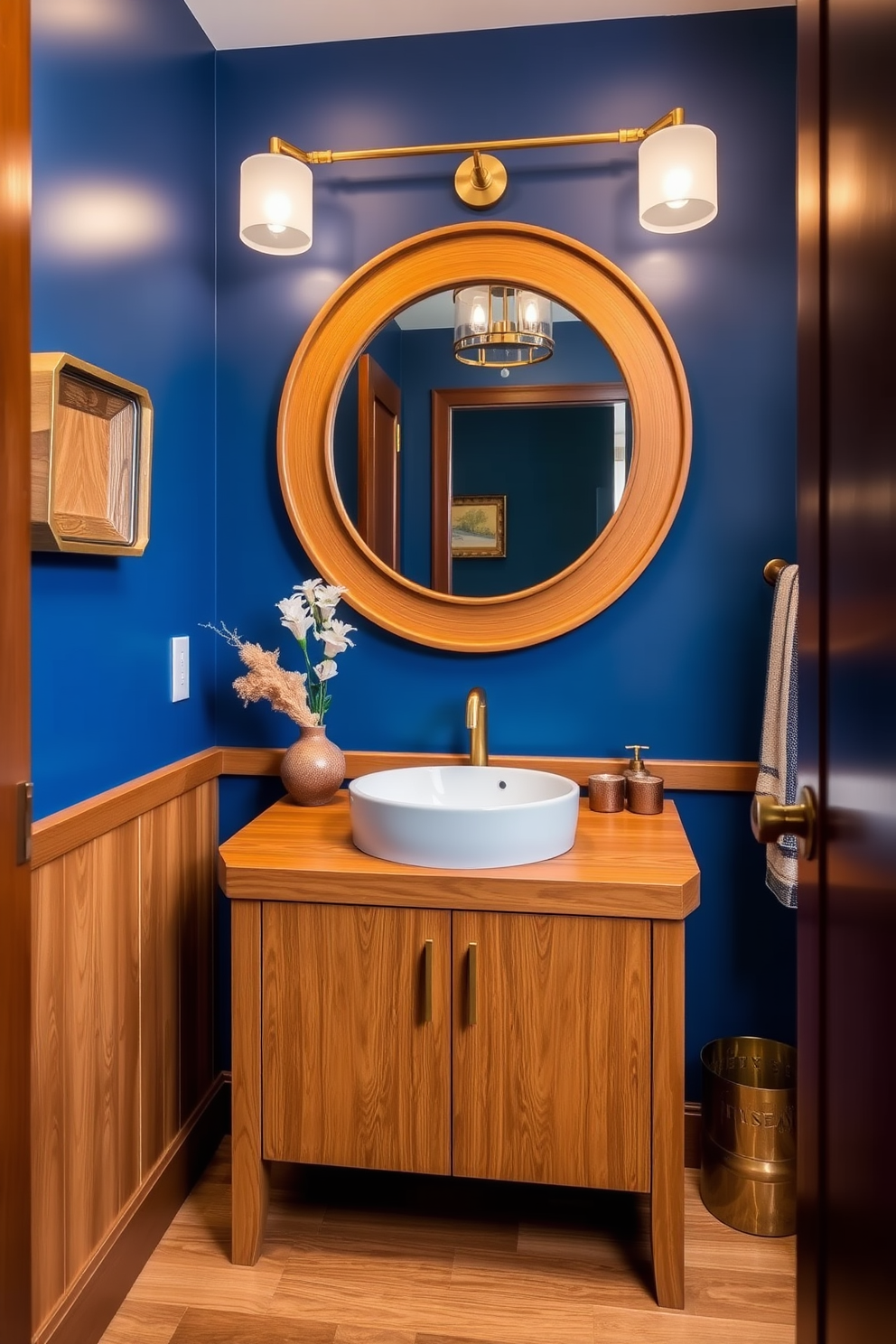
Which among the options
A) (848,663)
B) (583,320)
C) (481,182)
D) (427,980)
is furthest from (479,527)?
(848,663)

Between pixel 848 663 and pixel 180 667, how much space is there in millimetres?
1515

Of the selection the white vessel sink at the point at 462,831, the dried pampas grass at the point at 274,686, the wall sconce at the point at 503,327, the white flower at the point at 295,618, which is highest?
the wall sconce at the point at 503,327

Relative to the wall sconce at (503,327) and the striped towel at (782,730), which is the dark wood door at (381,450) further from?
the striped towel at (782,730)

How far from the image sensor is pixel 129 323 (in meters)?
1.76

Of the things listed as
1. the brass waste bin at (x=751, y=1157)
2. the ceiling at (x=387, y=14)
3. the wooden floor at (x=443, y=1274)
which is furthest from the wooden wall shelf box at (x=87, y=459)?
the brass waste bin at (x=751, y=1157)

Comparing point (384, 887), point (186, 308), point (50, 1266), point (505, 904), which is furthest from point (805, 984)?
point (186, 308)

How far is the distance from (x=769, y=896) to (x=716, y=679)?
47cm

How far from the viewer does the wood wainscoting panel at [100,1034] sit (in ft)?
5.06

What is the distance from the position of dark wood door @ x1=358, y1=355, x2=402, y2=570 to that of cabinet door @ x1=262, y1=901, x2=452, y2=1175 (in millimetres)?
823

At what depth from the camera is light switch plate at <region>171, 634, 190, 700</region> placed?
6.50 ft

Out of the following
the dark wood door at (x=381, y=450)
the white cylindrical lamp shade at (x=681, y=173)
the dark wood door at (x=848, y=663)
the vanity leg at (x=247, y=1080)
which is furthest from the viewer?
the dark wood door at (x=381, y=450)

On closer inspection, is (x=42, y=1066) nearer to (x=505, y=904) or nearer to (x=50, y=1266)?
(x=50, y=1266)

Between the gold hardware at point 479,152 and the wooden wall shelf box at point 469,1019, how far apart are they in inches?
54.2

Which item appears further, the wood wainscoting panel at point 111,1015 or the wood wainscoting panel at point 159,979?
the wood wainscoting panel at point 159,979
